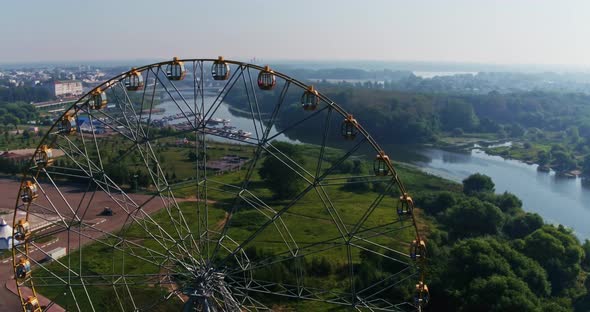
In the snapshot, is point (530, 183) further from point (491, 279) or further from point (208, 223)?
point (491, 279)

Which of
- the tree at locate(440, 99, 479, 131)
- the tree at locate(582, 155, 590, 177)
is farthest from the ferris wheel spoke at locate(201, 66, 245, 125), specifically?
the tree at locate(440, 99, 479, 131)

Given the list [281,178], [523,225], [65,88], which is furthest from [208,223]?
[65,88]

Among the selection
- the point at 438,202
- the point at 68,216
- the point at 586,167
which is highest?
the point at 68,216

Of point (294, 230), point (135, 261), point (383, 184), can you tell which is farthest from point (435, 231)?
point (135, 261)

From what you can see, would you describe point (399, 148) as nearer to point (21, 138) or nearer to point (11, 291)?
point (21, 138)

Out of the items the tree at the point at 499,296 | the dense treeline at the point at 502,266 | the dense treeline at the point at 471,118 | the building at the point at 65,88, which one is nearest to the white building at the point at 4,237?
the dense treeline at the point at 502,266
